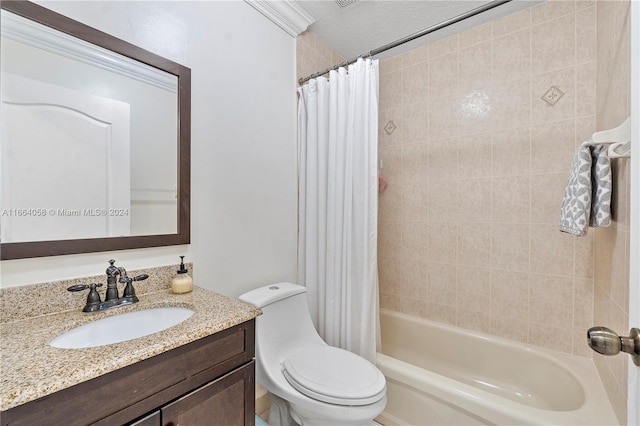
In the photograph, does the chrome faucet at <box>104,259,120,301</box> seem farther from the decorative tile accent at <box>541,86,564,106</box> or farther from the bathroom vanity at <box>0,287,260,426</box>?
the decorative tile accent at <box>541,86,564,106</box>

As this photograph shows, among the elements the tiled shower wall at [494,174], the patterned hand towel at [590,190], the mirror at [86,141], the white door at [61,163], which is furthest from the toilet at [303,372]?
the patterned hand towel at [590,190]

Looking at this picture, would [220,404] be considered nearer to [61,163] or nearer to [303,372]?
[303,372]

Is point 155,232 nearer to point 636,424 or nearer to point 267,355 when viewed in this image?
point 267,355

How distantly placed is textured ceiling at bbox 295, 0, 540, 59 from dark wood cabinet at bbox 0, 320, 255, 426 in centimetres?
188

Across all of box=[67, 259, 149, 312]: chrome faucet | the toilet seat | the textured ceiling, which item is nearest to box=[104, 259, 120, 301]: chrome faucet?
box=[67, 259, 149, 312]: chrome faucet

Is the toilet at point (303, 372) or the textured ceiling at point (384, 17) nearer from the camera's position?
the toilet at point (303, 372)

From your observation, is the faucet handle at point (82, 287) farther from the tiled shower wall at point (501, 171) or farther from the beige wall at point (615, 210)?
the beige wall at point (615, 210)

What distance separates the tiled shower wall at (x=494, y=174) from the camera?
1.60m

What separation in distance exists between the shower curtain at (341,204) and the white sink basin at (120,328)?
0.90m

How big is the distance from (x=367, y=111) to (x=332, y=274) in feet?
3.22

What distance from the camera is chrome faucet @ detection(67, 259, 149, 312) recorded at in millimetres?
980

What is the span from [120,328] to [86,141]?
71 centimetres

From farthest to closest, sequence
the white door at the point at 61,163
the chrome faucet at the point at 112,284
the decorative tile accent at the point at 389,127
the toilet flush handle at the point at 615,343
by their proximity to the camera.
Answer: the decorative tile accent at the point at 389,127 < the chrome faucet at the point at 112,284 < the white door at the point at 61,163 < the toilet flush handle at the point at 615,343

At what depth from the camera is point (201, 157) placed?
1393mm
